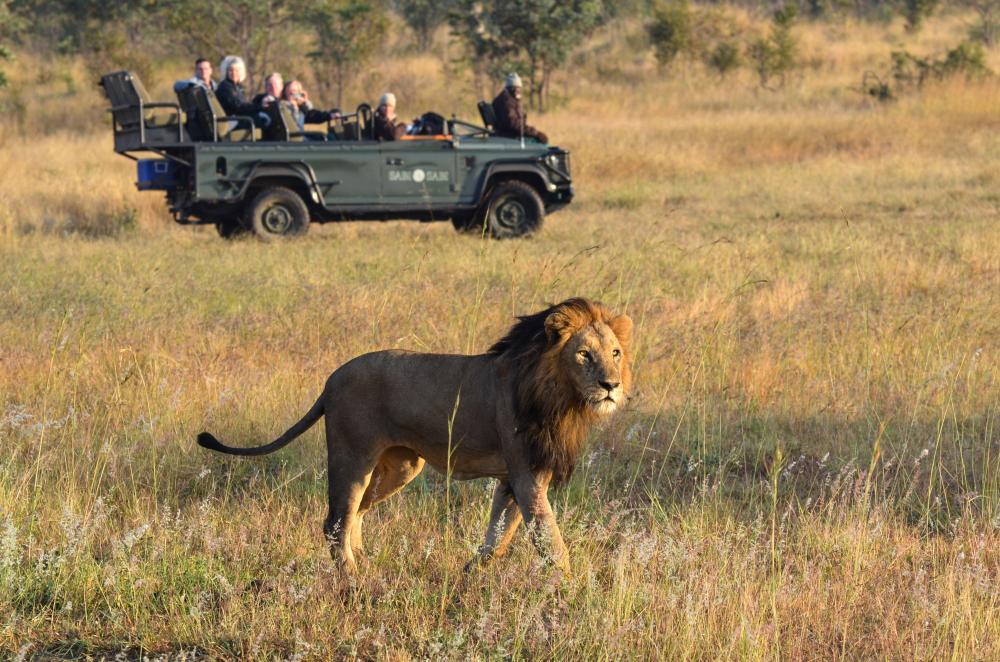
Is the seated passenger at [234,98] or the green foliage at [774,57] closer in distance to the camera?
the seated passenger at [234,98]

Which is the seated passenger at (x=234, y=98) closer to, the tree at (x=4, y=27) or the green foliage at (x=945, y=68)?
the tree at (x=4, y=27)

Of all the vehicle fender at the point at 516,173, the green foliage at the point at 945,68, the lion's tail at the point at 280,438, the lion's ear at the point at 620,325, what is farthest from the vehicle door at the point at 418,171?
the green foliage at the point at 945,68

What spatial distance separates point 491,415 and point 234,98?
34.6ft

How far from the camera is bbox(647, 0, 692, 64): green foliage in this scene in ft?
113

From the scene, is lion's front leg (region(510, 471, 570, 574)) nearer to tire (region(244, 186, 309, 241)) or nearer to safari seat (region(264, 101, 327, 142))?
tire (region(244, 186, 309, 241))

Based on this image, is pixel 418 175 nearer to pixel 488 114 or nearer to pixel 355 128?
pixel 355 128

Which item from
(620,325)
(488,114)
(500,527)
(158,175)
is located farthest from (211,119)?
(620,325)

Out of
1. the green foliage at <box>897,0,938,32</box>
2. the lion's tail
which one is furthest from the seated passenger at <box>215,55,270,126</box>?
the green foliage at <box>897,0,938,32</box>

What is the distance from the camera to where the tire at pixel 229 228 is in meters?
14.3

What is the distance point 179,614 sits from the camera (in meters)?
4.00

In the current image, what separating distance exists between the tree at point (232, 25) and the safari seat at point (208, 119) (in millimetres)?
14364

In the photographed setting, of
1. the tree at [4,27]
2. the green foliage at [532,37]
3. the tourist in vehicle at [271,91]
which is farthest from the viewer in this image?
the green foliage at [532,37]

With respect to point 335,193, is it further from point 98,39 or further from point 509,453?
point 98,39

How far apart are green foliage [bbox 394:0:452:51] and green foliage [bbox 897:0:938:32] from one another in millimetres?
14944
